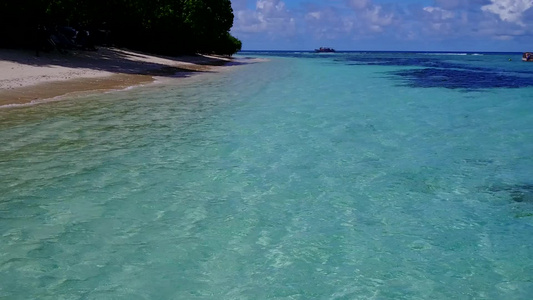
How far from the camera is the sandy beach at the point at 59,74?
853 inches

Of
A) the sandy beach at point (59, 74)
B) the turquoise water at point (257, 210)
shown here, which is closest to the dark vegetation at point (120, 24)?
the sandy beach at point (59, 74)

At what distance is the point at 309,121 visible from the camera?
734 inches

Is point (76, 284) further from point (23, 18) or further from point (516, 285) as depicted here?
point (23, 18)

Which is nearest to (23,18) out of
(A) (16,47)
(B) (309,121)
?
(A) (16,47)

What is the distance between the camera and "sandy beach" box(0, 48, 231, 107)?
21672mm

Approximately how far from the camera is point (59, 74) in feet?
90.4

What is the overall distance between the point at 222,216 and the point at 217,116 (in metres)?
11.4

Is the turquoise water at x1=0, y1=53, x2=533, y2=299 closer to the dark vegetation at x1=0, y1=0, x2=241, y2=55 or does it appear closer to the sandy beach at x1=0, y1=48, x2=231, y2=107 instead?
the sandy beach at x1=0, y1=48, x2=231, y2=107

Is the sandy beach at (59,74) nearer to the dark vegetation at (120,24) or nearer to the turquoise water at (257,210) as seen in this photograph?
the dark vegetation at (120,24)

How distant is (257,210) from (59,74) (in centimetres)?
2297

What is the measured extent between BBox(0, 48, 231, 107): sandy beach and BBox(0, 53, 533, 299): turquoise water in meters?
5.24

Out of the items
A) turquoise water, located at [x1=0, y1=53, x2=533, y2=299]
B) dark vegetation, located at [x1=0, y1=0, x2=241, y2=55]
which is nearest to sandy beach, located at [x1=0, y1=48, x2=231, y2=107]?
dark vegetation, located at [x1=0, y1=0, x2=241, y2=55]

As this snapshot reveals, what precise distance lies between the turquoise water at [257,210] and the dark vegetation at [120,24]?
1864 centimetres

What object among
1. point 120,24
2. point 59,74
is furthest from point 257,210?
point 120,24
